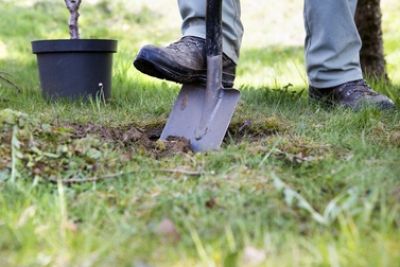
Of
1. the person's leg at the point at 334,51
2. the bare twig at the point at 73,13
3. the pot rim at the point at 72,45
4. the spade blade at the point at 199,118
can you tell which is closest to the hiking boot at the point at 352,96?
the person's leg at the point at 334,51

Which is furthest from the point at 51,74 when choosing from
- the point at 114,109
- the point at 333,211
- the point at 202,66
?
the point at 333,211

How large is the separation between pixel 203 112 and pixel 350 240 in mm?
971

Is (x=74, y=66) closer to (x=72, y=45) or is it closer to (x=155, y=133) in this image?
(x=72, y=45)

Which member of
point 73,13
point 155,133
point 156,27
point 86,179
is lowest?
point 156,27

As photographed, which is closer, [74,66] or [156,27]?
[74,66]

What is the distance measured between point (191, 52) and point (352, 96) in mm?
704

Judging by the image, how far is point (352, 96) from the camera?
7.41ft

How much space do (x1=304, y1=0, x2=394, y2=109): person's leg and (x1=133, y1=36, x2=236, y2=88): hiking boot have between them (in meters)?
0.57

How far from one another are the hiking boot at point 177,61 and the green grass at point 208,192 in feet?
0.70

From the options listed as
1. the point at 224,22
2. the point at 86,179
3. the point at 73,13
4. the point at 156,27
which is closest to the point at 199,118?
the point at 224,22

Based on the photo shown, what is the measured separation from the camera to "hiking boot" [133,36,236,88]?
5.91ft

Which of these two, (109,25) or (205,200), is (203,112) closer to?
(205,200)

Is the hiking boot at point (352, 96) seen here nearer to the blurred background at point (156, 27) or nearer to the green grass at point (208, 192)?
the green grass at point (208, 192)

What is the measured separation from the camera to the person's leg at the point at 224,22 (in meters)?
2.08
